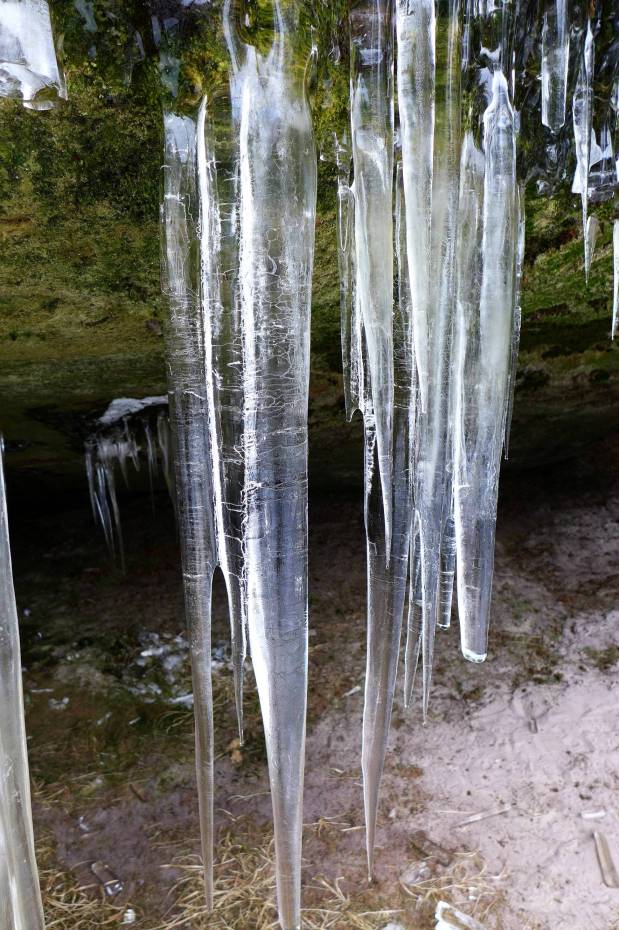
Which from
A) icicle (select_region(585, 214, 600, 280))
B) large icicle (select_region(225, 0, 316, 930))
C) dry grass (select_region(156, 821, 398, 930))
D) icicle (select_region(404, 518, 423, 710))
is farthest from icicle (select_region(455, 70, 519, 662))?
dry grass (select_region(156, 821, 398, 930))

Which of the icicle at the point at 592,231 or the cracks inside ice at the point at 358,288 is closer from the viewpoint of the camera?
the cracks inside ice at the point at 358,288

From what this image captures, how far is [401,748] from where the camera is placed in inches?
131

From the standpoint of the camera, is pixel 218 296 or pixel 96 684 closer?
pixel 218 296

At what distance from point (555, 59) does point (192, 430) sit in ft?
3.95

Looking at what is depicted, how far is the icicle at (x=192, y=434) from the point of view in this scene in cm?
151

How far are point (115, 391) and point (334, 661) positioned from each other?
2.12 m

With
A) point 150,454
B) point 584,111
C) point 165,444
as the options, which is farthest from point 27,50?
point 150,454

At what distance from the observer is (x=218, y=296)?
1.47 m

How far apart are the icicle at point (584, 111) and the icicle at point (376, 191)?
518 mm

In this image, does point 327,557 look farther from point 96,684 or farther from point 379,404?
point 379,404

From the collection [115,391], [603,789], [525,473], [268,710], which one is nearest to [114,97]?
[268,710]

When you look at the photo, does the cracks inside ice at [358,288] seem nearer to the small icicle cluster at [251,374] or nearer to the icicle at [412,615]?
the small icicle cluster at [251,374]

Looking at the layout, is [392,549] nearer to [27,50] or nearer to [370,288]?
[370,288]

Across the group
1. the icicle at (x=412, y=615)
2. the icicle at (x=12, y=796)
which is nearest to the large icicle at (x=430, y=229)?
the icicle at (x=412, y=615)
